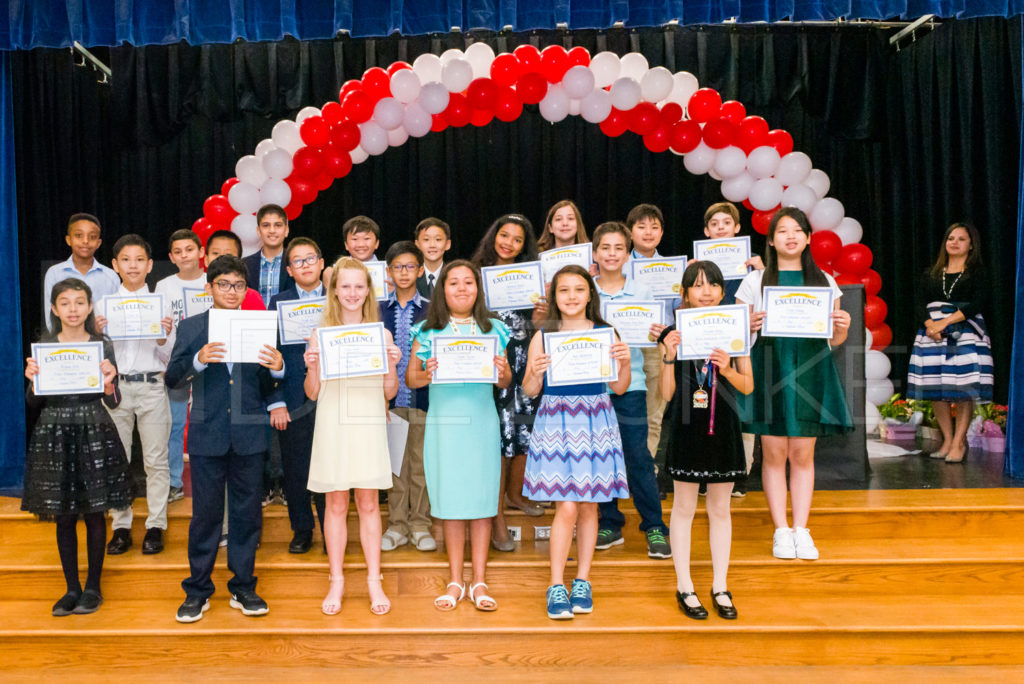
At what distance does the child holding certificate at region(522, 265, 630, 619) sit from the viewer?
11.1 ft

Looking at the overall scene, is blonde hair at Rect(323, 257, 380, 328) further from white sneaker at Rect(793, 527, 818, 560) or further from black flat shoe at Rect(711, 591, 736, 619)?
white sneaker at Rect(793, 527, 818, 560)

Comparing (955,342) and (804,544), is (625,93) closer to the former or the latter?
(955,342)

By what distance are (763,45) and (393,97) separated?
10.5 ft

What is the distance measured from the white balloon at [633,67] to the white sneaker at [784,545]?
3.03 m

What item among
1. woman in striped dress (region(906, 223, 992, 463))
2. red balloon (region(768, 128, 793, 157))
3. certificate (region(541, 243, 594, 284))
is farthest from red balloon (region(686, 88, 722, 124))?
certificate (region(541, 243, 594, 284))

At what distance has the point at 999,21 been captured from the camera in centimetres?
560

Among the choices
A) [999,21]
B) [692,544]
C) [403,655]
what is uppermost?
[999,21]

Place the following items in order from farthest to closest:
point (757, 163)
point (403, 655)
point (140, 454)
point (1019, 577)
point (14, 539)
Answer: point (757, 163) < point (140, 454) < point (14, 539) < point (1019, 577) < point (403, 655)

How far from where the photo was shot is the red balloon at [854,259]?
5770 mm

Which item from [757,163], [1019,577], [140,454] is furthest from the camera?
[757,163]

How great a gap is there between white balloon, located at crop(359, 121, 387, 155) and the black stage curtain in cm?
136

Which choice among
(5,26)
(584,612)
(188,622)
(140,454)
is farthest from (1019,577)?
(5,26)

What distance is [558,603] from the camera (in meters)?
3.36

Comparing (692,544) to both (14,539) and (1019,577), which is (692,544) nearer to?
(1019,577)
